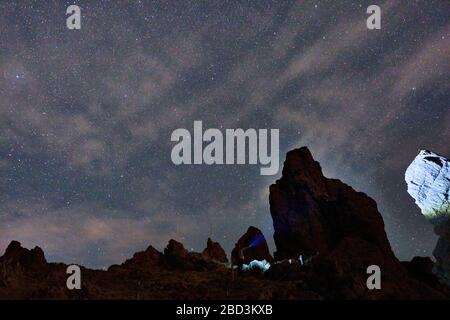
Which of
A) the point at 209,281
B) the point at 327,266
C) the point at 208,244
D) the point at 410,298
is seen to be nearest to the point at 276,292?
the point at 327,266

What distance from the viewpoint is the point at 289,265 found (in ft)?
147

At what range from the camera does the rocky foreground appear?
3362 centimetres

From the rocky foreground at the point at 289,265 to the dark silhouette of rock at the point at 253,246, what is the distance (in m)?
0.18

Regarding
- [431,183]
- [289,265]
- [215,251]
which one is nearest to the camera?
[289,265]

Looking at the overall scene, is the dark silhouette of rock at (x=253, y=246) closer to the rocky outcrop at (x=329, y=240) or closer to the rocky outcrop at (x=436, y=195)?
the rocky outcrop at (x=329, y=240)

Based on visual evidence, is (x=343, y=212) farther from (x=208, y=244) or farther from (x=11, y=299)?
(x=11, y=299)

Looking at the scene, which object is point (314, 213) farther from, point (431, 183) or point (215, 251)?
point (431, 183)

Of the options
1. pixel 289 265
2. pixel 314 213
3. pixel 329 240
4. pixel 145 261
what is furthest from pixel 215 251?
pixel 289 265

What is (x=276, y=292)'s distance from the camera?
32.8 metres

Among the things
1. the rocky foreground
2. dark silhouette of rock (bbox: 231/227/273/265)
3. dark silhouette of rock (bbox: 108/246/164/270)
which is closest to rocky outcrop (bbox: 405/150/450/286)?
the rocky foreground

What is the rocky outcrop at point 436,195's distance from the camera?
176ft

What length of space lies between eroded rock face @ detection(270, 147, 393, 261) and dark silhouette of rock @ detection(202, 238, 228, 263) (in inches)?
347

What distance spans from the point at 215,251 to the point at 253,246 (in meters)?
8.29

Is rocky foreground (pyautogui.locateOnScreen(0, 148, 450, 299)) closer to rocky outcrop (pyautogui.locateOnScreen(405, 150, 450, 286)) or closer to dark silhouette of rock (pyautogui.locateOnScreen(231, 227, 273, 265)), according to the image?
dark silhouette of rock (pyautogui.locateOnScreen(231, 227, 273, 265))
